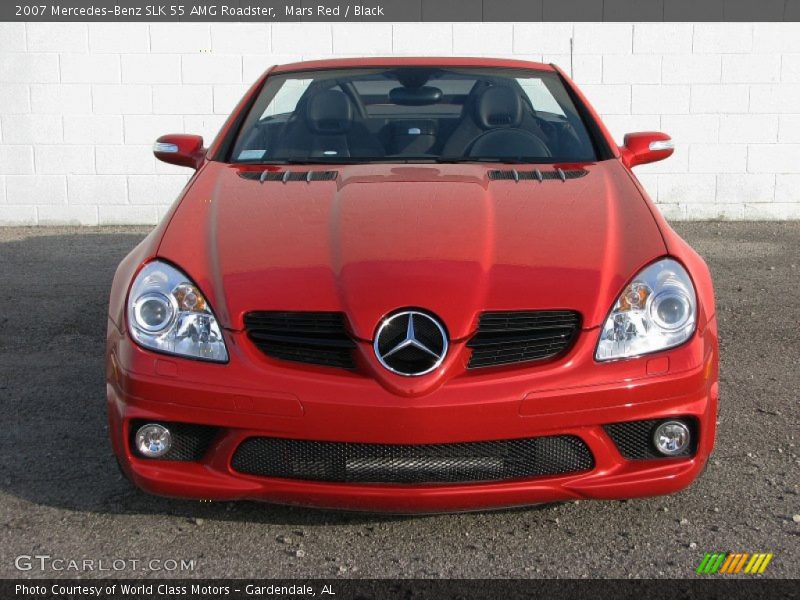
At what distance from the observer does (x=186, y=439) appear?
311 cm

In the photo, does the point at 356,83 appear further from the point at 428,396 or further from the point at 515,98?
the point at 428,396

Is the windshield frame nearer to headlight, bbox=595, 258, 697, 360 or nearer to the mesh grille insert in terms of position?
headlight, bbox=595, 258, 697, 360

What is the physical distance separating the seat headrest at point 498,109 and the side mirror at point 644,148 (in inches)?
17.9

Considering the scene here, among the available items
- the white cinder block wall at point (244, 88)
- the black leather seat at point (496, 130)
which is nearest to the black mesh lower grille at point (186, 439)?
the black leather seat at point (496, 130)

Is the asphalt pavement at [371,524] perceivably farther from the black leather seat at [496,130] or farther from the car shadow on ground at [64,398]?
the black leather seat at [496,130]

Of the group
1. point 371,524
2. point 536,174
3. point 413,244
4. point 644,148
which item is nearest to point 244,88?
point 644,148

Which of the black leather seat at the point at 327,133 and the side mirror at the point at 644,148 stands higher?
the black leather seat at the point at 327,133

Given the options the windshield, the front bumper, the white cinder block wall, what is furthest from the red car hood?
the white cinder block wall

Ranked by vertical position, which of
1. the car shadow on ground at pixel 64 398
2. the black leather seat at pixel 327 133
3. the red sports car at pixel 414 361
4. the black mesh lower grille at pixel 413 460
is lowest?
the car shadow on ground at pixel 64 398

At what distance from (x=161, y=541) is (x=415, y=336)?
3.18ft

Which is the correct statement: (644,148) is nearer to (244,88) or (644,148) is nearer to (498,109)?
(498,109)

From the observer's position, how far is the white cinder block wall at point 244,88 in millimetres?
8859

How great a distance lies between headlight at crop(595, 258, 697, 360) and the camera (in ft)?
10.1

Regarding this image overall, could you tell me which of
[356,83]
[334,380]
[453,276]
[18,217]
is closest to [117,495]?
[334,380]
